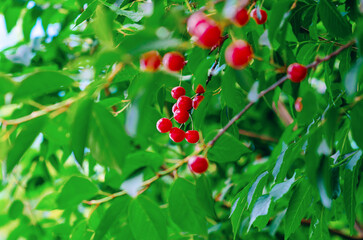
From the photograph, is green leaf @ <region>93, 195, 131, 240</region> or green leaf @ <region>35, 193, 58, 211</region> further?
green leaf @ <region>35, 193, 58, 211</region>

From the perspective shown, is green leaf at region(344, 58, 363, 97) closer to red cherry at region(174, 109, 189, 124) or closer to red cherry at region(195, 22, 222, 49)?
red cherry at region(195, 22, 222, 49)

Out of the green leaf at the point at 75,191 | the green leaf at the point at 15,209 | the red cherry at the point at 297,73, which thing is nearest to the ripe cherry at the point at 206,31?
the red cherry at the point at 297,73

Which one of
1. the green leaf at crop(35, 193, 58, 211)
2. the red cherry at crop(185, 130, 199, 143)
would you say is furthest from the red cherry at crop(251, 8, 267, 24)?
the green leaf at crop(35, 193, 58, 211)

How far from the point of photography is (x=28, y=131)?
1.87 ft

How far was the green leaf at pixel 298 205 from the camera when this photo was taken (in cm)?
82

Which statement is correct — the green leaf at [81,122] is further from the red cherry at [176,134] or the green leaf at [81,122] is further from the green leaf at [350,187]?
the green leaf at [350,187]

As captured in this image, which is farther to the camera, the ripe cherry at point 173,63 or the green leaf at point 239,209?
the green leaf at point 239,209

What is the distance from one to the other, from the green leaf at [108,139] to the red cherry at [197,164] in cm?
11

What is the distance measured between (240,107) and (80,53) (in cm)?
125

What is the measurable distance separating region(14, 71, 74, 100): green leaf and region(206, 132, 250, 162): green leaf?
0.79ft

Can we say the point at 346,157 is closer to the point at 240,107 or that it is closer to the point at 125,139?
the point at 240,107

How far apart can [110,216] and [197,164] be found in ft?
0.64

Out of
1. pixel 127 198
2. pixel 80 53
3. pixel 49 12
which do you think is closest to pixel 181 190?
pixel 127 198

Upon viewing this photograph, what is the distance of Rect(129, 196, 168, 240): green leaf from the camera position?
653 millimetres
